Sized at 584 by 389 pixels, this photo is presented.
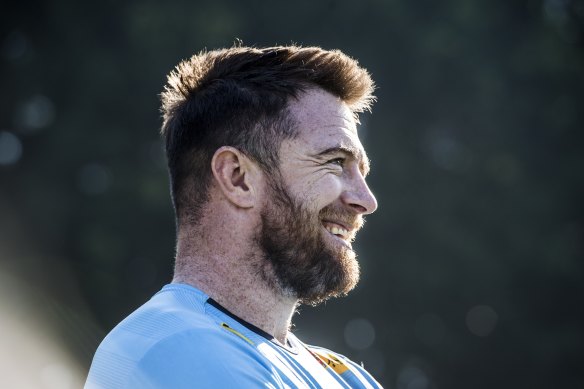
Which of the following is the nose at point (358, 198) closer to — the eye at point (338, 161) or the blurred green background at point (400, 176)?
the eye at point (338, 161)

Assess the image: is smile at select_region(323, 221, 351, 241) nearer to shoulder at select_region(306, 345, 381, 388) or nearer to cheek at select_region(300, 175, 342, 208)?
cheek at select_region(300, 175, 342, 208)

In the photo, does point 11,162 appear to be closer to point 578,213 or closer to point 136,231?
point 136,231

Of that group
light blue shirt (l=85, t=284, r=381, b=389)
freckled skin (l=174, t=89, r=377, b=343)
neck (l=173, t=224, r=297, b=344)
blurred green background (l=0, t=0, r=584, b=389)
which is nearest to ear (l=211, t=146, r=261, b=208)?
freckled skin (l=174, t=89, r=377, b=343)

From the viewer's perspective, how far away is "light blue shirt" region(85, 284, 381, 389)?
7.39ft

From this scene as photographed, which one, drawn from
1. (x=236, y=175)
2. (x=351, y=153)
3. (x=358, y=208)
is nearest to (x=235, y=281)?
(x=236, y=175)

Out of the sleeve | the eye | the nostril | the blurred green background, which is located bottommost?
the sleeve

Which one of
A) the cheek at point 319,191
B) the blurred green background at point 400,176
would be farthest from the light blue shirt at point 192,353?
the blurred green background at point 400,176

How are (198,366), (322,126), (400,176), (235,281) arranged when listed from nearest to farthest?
(198,366) → (235,281) → (322,126) → (400,176)

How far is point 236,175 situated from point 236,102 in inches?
9.8

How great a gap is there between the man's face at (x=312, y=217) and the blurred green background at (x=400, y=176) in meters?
14.1

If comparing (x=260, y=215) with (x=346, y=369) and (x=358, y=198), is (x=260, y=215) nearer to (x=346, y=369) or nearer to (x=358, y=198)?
(x=358, y=198)

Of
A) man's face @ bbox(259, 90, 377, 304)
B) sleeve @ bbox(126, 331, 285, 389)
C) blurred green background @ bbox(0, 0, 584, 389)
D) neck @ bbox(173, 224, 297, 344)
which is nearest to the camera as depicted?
sleeve @ bbox(126, 331, 285, 389)

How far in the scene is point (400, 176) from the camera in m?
17.6

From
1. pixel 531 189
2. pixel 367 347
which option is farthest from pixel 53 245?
pixel 531 189
